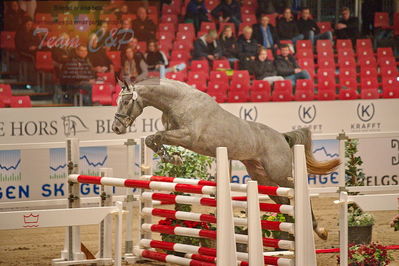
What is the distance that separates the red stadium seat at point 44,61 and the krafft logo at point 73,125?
47.4 inches

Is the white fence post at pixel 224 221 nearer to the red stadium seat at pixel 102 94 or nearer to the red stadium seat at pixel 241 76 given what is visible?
the red stadium seat at pixel 102 94

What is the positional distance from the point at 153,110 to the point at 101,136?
2.60ft

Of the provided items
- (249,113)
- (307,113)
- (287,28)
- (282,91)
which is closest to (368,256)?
(249,113)

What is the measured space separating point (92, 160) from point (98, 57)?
86.5 inches

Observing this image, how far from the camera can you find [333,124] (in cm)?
1174

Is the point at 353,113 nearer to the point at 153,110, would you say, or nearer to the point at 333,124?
the point at 333,124

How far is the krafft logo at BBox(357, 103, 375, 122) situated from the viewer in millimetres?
11922

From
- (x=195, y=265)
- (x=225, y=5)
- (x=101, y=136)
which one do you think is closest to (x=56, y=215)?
(x=195, y=265)

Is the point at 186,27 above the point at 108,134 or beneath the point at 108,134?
above

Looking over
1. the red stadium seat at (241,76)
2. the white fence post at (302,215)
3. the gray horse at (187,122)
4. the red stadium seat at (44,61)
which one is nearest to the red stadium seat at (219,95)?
the red stadium seat at (241,76)

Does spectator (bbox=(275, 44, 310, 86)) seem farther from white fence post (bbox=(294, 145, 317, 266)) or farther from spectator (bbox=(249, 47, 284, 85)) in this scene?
white fence post (bbox=(294, 145, 317, 266))

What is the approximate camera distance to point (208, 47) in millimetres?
12656

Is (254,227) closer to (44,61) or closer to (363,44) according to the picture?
(44,61)

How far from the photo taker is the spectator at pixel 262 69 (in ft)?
40.9
